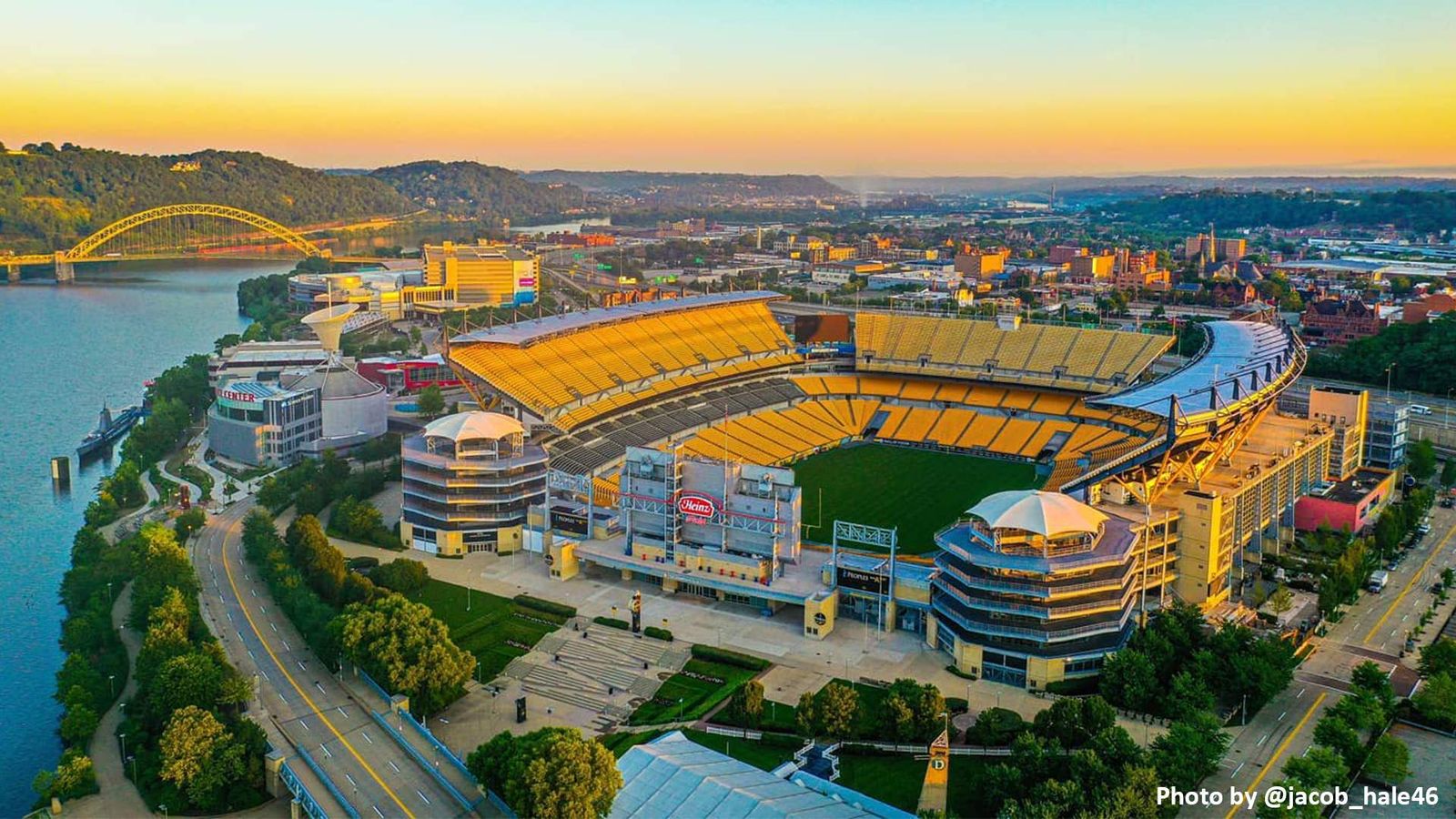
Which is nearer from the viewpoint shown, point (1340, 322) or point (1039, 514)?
point (1039, 514)

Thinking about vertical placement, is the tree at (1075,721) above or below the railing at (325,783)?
above

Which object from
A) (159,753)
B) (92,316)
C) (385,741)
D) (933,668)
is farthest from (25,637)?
(92,316)

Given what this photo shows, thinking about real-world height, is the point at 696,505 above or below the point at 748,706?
above

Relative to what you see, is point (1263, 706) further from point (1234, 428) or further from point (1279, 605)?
point (1234, 428)

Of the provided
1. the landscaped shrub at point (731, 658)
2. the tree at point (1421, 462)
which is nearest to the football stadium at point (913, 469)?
the landscaped shrub at point (731, 658)

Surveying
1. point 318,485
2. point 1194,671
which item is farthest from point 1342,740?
point 318,485

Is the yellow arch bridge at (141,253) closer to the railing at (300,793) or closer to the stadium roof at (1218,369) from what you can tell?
the stadium roof at (1218,369)

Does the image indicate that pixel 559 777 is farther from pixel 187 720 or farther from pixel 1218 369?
pixel 1218 369
